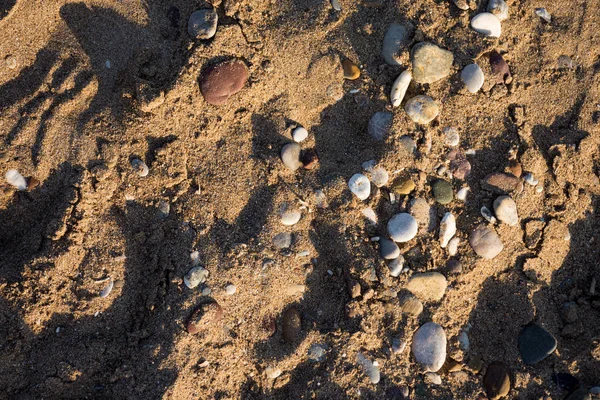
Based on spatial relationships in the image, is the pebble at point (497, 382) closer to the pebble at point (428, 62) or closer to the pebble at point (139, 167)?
the pebble at point (428, 62)

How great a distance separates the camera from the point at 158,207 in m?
2.84

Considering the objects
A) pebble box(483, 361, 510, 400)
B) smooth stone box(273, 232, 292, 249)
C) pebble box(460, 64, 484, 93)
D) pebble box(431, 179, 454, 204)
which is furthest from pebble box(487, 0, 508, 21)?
pebble box(483, 361, 510, 400)

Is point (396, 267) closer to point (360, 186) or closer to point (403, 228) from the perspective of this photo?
point (403, 228)

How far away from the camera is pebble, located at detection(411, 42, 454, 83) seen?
2.97m

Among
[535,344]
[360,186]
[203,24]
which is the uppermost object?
[203,24]

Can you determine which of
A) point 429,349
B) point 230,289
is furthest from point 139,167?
point 429,349

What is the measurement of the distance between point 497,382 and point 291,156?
187 cm

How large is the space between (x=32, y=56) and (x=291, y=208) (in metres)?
1.87

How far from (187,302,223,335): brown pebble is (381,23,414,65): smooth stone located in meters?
1.90

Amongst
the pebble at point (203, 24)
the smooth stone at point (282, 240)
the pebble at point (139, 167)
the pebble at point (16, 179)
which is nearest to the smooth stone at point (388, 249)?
the smooth stone at point (282, 240)

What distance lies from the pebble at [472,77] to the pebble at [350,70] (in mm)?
697

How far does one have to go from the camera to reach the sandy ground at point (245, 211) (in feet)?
8.87

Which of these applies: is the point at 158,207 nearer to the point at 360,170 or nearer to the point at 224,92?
the point at 224,92

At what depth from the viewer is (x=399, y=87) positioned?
2.96 metres
